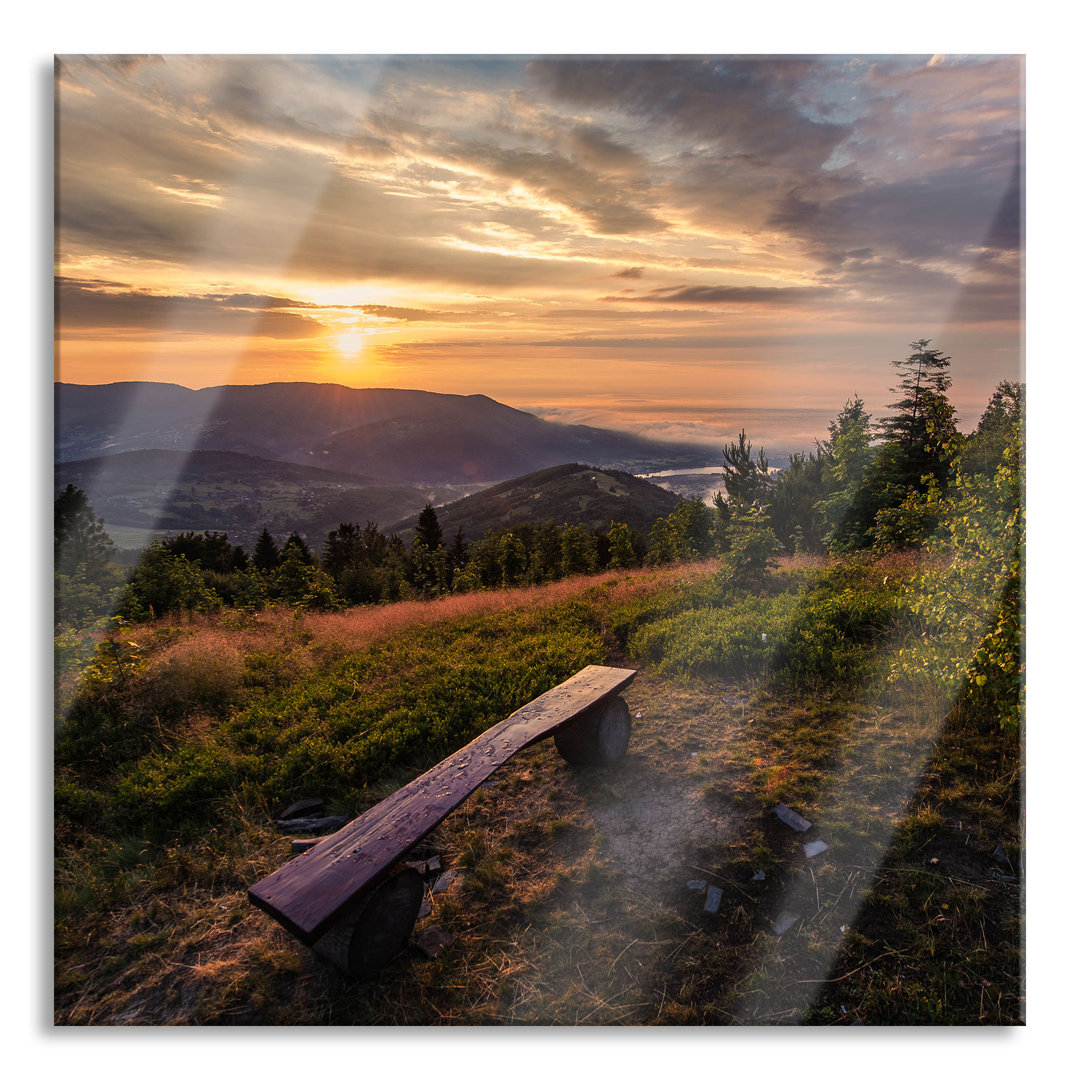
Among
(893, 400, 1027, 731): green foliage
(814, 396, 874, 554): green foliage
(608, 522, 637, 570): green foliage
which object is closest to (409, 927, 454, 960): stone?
(893, 400, 1027, 731): green foliage

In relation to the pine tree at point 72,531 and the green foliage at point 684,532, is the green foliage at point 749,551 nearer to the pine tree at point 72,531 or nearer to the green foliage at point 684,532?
the pine tree at point 72,531

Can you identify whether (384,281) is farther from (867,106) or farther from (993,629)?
(993,629)

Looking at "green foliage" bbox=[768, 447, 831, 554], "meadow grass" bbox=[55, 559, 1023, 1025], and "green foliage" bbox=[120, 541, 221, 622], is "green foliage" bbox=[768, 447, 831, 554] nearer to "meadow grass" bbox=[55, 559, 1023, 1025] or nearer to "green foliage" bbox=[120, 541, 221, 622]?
"meadow grass" bbox=[55, 559, 1023, 1025]

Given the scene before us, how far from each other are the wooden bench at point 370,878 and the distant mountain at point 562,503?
117859 millimetres

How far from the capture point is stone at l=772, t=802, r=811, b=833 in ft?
11.9

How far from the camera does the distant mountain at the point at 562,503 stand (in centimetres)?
13350

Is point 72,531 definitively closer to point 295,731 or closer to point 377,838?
point 295,731

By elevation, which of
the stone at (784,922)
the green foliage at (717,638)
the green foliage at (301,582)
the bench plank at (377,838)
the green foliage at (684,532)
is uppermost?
the green foliage at (684,532)

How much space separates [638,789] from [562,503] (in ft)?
466

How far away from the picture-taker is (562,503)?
146m

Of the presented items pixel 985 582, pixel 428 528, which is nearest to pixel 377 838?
pixel 985 582

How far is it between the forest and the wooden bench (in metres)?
0.30

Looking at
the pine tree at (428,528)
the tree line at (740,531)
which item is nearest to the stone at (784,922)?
the tree line at (740,531)

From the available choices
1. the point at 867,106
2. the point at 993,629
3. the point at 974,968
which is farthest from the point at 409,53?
the point at 974,968
